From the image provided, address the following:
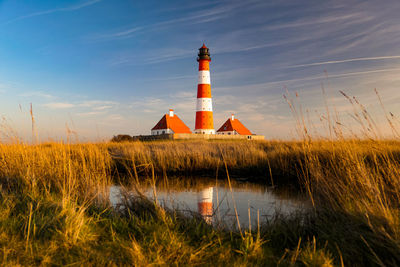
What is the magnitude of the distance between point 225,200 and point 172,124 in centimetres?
2514

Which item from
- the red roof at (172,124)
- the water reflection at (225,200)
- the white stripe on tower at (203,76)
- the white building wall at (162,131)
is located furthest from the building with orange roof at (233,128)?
the water reflection at (225,200)

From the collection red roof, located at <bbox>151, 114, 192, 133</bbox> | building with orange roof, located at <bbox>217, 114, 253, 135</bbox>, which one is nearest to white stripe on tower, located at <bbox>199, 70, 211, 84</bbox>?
red roof, located at <bbox>151, 114, 192, 133</bbox>

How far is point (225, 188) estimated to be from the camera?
6.81 metres

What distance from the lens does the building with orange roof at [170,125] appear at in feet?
97.6

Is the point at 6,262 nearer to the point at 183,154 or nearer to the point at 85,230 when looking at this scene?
the point at 85,230

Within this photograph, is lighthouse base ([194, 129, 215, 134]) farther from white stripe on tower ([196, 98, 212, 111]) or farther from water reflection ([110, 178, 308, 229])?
water reflection ([110, 178, 308, 229])

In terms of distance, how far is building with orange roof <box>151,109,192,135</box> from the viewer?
29.8m

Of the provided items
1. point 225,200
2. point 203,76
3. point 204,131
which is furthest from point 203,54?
point 225,200

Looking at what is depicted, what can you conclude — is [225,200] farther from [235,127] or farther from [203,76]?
[235,127]

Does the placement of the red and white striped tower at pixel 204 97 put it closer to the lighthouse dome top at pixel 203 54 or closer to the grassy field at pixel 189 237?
the lighthouse dome top at pixel 203 54

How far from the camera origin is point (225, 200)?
5441mm

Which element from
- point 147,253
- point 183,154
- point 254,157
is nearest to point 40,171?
point 147,253

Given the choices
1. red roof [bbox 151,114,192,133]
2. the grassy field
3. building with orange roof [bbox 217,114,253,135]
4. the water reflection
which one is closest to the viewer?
the grassy field

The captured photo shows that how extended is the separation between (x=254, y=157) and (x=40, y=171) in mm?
6516
